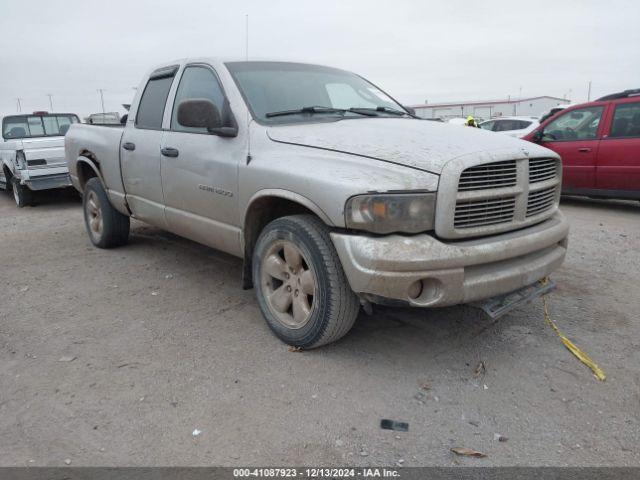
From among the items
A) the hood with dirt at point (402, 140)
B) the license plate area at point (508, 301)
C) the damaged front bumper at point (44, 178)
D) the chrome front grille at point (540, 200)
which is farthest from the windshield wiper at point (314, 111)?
the damaged front bumper at point (44, 178)

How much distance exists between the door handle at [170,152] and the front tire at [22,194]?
6334 millimetres

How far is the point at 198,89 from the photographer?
4195mm

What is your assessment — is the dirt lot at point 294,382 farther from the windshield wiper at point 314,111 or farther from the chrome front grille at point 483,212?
the windshield wiper at point 314,111

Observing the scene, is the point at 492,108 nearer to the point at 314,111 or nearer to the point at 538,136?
the point at 538,136

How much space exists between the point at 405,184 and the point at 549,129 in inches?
284

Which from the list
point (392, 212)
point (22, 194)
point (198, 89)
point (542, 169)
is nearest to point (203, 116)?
point (198, 89)

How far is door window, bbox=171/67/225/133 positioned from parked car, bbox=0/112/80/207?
5209 mm

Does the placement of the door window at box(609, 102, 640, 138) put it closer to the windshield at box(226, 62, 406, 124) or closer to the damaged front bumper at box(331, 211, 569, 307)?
the windshield at box(226, 62, 406, 124)

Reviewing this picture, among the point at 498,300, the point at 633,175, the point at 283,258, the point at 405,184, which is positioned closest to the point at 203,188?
the point at 283,258

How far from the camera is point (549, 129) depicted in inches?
348

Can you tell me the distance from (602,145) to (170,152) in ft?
22.0

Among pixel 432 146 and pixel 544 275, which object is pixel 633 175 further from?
pixel 432 146

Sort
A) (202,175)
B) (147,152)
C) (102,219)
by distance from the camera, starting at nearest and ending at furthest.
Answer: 1. (202,175)
2. (147,152)
3. (102,219)

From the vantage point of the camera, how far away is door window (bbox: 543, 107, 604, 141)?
8117 mm
